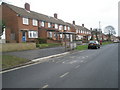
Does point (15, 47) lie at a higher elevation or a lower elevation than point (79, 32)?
lower

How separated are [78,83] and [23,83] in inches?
89.4

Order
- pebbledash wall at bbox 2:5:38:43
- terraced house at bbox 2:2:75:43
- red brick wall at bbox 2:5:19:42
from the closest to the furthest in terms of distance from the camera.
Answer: pebbledash wall at bbox 2:5:38:43 → terraced house at bbox 2:2:75:43 → red brick wall at bbox 2:5:19:42

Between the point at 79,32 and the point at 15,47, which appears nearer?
the point at 15,47

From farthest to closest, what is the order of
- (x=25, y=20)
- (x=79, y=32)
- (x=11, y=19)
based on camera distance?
(x=79, y=32) → (x=25, y=20) → (x=11, y=19)

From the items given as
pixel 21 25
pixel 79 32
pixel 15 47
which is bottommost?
pixel 15 47

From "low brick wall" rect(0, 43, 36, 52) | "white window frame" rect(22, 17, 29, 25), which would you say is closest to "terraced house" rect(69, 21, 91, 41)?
Result: "white window frame" rect(22, 17, 29, 25)

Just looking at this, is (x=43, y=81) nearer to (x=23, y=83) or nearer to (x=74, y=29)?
(x=23, y=83)

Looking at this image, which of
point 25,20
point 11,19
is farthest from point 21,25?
point 11,19

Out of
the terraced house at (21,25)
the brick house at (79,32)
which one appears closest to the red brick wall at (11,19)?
the terraced house at (21,25)

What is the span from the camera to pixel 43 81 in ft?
23.2

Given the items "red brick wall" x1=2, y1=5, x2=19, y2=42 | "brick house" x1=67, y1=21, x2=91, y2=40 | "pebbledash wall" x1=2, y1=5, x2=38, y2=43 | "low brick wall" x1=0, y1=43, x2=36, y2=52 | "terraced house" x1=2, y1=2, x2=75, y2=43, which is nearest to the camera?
"low brick wall" x1=0, y1=43, x2=36, y2=52

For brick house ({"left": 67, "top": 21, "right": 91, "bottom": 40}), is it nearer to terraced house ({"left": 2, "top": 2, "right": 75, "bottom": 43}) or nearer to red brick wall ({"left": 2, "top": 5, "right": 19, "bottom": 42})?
terraced house ({"left": 2, "top": 2, "right": 75, "bottom": 43})

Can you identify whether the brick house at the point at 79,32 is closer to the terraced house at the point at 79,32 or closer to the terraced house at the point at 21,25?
the terraced house at the point at 79,32

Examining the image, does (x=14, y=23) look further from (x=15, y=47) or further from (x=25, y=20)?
(x=15, y=47)
